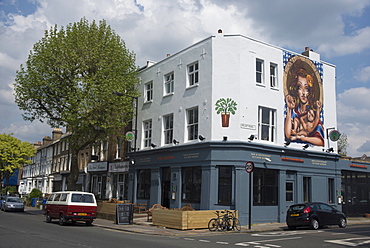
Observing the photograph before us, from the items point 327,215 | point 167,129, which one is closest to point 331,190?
point 327,215

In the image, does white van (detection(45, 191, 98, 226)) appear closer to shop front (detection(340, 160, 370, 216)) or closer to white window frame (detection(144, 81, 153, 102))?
white window frame (detection(144, 81, 153, 102))

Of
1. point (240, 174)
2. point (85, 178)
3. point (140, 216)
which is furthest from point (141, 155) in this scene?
point (85, 178)

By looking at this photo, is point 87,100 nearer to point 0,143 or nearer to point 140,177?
point 140,177

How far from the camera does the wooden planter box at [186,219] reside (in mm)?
17573

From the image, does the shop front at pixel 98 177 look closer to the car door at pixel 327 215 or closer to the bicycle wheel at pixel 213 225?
the bicycle wheel at pixel 213 225

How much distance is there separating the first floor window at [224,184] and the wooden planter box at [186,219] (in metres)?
2.29

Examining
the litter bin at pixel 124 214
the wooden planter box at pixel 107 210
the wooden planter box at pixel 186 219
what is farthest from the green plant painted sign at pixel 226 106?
the wooden planter box at pixel 107 210

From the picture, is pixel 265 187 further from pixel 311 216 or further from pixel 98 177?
pixel 98 177

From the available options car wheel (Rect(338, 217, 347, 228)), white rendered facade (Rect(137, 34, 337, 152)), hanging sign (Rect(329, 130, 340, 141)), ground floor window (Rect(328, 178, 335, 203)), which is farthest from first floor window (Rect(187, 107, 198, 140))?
ground floor window (Rect(328, 178, 335, 203))

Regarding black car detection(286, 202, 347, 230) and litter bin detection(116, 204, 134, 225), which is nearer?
black car detection(286, 202, 347, 230)

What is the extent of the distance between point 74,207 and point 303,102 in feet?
52.8

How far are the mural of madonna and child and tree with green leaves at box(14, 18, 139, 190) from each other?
11.3 meters

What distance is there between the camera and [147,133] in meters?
28.0

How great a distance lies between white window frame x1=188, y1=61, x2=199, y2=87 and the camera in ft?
76.9
